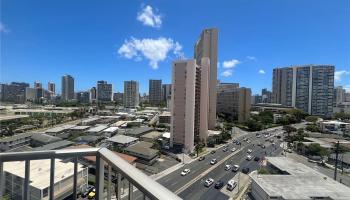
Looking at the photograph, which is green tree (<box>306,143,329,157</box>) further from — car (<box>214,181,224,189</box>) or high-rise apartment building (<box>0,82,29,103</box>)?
high-rise apartment building (<box>0,82,29,103</box>)

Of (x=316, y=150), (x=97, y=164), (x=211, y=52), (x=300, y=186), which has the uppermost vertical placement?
(x=211, y=52)

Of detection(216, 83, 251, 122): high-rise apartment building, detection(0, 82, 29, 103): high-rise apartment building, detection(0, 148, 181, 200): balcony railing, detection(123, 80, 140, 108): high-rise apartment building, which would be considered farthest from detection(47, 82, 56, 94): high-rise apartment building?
detection(0, 148, 181, 200): balcony railing

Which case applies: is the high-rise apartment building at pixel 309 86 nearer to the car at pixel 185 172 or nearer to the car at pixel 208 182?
the car at pixel 185 172

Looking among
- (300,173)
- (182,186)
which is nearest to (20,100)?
(182,186)

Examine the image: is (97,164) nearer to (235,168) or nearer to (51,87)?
(235,168)

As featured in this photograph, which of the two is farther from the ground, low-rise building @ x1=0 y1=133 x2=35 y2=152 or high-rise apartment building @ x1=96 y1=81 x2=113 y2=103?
high-rise apartment building @ x1=96 y1=81 x2=113 y2=103

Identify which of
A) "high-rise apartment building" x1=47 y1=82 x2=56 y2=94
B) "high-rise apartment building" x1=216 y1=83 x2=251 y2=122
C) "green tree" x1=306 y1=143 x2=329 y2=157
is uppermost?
"high-rise apartment building" x1=47 y1=82 x2=56 y2=94

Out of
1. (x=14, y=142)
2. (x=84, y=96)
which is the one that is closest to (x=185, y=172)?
(x=14, y=142)
